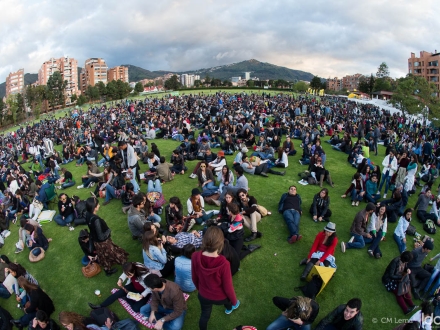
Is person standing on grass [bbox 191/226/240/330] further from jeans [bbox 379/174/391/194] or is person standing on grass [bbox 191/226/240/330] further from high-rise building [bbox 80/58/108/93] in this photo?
high-rise building [bbox 80/58/108/93]

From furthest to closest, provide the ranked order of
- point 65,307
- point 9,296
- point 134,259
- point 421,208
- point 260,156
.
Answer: point 260,156 < point 421,208 < point 134,259 < point 9,296 < point 65,307

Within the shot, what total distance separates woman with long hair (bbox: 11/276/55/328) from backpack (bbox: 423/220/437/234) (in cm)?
870

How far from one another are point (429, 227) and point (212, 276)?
665 cm

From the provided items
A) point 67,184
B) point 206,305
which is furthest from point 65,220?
point 206,305

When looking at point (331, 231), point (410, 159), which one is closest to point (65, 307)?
point (331, 231)

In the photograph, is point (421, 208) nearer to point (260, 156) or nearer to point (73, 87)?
point (260, 156)

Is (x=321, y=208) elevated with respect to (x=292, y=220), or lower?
elevated

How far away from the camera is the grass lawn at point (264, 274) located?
181 inches

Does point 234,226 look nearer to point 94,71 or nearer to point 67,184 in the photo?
point 67,184

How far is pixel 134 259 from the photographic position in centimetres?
614

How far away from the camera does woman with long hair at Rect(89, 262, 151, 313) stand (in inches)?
179

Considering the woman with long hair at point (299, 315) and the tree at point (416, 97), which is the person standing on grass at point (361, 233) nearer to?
the woman with long hair at point (299, 315)

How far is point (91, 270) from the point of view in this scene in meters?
5.67

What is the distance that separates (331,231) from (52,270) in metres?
6.07
